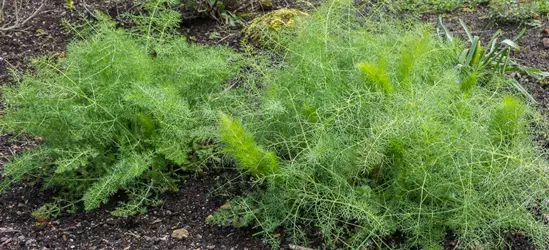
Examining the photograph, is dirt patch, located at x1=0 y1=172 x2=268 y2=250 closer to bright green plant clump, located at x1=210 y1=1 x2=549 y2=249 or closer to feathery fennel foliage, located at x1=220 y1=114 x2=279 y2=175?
bright green plant clump, located at x1=210 y1=1 x2=549 y2=249

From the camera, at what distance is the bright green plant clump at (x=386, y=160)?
8.75ft

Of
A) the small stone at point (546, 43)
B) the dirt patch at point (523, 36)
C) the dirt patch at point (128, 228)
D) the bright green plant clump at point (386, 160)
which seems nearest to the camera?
the bright green plant clump at point (386, 160)

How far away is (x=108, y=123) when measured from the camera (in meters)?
3.09

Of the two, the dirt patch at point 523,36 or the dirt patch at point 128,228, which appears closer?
the dirt patch at point 128,228

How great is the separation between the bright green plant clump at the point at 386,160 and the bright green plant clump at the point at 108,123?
34 cm

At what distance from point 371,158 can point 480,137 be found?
1.63 ft

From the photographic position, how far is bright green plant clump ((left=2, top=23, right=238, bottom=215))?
2.98 metres

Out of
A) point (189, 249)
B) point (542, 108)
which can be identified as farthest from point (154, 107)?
point (542, 108)

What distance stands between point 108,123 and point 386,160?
1.32 m

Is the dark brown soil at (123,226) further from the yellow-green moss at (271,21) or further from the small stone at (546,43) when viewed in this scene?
the yellow-green moss at (271,21)

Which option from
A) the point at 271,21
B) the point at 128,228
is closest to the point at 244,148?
the point at 128,228

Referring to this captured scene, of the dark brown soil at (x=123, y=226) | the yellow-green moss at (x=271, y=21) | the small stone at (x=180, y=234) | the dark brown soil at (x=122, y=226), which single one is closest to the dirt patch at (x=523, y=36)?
the dark brown soil at (x=123, y=226)

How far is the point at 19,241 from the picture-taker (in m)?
2.95

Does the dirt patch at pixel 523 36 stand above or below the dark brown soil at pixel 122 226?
below
